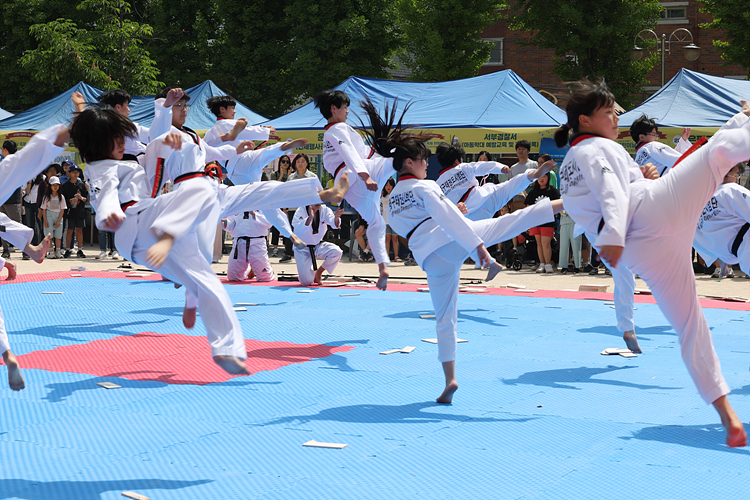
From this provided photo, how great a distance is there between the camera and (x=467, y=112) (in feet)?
48.8

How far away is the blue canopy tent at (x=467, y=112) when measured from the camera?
1388 cm

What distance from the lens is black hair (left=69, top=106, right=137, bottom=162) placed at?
14.2 feet

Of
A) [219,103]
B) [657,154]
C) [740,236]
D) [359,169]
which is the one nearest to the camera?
[740,236]

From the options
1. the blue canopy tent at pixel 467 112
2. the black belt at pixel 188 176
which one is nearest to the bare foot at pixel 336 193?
the black belt at pixel 188 176

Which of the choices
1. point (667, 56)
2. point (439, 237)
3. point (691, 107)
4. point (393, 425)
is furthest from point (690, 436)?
Answer: point (667, 56)

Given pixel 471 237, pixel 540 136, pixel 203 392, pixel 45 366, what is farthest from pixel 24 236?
pixel 540 136

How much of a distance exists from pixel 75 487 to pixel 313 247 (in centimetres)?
793

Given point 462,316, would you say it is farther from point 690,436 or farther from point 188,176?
point 690,436

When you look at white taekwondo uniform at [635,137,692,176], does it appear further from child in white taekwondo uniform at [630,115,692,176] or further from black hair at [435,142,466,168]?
black hair at [435,142,466,168]

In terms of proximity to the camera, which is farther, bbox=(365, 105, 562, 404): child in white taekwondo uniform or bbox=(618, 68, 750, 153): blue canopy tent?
bbox=(618, 68, 750, 153): blue canopy tent

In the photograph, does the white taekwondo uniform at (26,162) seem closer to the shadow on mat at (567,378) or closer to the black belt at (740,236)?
the shadow on mat at (567,378)

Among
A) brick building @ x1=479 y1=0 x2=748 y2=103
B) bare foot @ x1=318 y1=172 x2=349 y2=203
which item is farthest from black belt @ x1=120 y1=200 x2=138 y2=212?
brick building @ x1=479 y1=0 x2=748 y2=103

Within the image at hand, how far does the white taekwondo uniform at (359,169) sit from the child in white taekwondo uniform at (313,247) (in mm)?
2826

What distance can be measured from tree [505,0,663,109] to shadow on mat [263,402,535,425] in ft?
72.0
